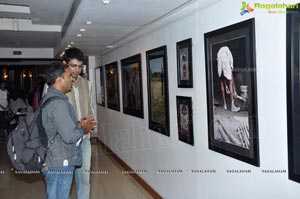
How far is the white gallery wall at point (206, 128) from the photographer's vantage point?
180 cm

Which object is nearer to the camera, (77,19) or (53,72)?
(53,72)

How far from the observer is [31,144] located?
2133mm

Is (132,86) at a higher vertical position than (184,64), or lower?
lower

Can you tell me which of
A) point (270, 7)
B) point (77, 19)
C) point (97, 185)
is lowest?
point (97, 185)

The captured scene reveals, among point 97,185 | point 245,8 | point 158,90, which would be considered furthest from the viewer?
point 97,185

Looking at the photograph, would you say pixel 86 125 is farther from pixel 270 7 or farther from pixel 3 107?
pixel 3 107

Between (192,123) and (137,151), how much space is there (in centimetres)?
197

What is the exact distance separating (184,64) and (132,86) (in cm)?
190

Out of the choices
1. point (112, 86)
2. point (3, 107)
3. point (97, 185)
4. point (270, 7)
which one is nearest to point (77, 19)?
point (270, 7)

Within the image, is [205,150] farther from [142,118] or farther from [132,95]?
[132,95]

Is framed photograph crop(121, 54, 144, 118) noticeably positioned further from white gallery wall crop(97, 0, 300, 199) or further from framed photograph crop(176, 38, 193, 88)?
framed photograph crop(176, 38, 193, 88)

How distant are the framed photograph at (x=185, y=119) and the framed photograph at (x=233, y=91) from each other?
352 millimetres

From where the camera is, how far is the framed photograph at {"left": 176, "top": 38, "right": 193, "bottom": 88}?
2.82 m

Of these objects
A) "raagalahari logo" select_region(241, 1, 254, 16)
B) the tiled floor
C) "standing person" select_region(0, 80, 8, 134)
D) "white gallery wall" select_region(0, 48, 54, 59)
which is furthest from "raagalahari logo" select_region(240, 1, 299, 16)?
"standing person" select_region(0, 80, 8, 134)
